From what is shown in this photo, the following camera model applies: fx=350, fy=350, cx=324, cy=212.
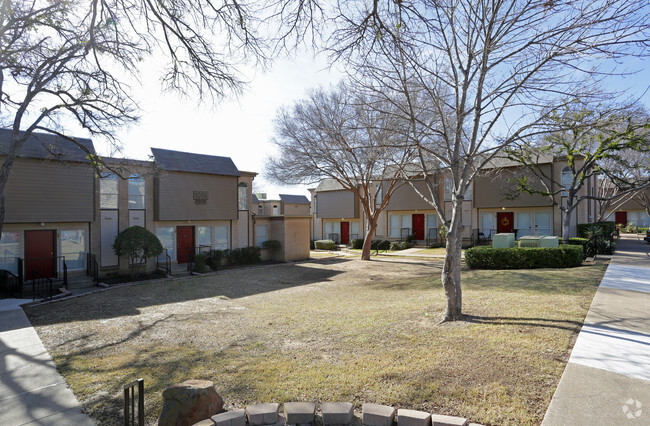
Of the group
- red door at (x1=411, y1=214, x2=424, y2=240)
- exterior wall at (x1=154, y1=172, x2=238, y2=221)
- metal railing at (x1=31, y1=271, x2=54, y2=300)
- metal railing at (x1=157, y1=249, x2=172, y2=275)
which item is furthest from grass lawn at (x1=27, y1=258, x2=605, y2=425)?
red door at (x1=411, y1=214, x2=424, y2=240)

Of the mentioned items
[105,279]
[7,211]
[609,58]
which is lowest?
[105,279]

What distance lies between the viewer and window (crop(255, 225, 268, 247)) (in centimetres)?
2139

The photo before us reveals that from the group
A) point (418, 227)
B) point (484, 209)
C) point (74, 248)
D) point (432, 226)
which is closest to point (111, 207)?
point (74, 248)

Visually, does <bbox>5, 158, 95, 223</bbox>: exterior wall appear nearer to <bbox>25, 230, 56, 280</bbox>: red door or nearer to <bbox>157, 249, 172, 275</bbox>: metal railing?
<bbox>25, 230, 56, 280</bbox>: red door

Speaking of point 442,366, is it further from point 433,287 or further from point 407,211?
point 407,211

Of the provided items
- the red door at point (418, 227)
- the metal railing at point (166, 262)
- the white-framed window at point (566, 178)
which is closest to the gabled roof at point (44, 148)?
the metal railing at point (166, 262)

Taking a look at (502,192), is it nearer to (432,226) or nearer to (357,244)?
(432,226)

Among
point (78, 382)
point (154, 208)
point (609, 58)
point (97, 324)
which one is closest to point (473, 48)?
point (609, 58)

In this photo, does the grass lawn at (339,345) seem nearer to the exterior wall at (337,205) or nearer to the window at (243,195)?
the window at (243,195)

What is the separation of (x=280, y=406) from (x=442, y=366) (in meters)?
2.08

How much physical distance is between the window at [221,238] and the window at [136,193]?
418 centimetres

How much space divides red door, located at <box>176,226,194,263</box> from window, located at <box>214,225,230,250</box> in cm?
137

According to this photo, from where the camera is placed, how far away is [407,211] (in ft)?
91.5

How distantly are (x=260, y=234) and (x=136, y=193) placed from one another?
750 centimetres
